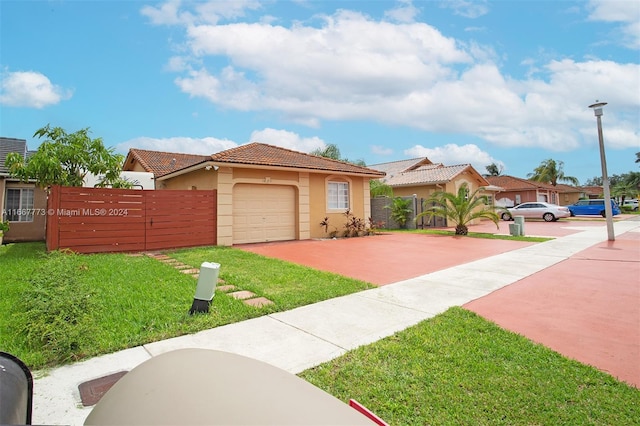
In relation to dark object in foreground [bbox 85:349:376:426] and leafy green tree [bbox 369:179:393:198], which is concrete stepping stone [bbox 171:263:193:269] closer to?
dark object in foreground [bbox 85:349:376:426]

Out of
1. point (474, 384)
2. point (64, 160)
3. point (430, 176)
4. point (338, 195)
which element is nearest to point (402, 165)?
point (430, 176)

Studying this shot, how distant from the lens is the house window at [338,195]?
16.5 m

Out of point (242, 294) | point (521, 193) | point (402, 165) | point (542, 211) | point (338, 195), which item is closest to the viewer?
point (242, 294)

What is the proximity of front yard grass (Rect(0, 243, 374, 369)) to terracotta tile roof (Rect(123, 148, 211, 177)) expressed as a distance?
13.1 metres

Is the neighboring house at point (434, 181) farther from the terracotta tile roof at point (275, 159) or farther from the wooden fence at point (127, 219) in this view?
the wooden fence at point (127, 219)

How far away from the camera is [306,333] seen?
4402mm

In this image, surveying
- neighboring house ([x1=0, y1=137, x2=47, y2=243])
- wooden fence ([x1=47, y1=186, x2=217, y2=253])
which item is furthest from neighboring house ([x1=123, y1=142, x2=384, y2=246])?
neighboring house ([x1=0, y1=137, x2=47, y2=243])

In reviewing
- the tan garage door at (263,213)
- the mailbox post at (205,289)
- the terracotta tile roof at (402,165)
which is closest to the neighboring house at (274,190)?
the tan garage door at (263,213)

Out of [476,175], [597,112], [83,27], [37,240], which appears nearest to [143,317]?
[83,27]

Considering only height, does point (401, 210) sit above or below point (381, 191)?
below

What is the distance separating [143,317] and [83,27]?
27.3 ft

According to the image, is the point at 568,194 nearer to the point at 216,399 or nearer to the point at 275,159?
the point at 275,159

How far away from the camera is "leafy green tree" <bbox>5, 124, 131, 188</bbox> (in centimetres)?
1056

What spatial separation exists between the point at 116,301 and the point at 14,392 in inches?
170
